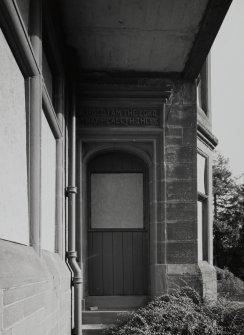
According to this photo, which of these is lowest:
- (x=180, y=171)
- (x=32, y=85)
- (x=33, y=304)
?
(x=33, y=304)

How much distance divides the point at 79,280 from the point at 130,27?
11.2 feet

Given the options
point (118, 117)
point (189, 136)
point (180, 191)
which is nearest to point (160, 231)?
point (180, 191)

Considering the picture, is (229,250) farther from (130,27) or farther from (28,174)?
(28,174)

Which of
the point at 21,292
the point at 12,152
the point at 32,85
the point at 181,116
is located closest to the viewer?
the point at 21,292

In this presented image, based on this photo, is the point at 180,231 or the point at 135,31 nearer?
→ the point at 135,31

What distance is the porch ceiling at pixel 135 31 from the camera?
6.98 m

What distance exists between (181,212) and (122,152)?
137cm

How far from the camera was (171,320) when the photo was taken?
298 inches

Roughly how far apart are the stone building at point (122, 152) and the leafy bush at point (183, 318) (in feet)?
1.38

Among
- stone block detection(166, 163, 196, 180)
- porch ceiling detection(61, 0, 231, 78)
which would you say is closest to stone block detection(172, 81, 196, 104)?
porch ceiling detection(61, 0, 231, 78)

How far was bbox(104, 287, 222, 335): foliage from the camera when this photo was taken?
24.2ft

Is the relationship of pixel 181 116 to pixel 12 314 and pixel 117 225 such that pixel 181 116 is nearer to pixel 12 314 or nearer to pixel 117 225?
pixel 117 225

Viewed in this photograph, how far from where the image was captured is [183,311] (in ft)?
25.0

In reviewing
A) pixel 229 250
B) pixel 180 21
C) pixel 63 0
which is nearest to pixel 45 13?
pixel 63 0
